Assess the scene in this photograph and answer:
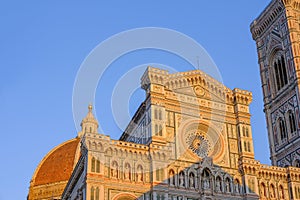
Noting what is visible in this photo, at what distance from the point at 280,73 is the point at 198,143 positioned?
556 inches

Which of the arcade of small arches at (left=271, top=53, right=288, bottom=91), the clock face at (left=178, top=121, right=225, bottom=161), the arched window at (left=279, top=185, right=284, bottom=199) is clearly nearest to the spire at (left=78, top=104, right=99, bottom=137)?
the arcade of small arches at (left=271, top=53, right=288, bottom=91)

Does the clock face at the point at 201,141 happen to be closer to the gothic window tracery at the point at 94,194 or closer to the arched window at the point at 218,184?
the arched window at the point at 218,184

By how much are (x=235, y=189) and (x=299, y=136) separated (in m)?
9.61

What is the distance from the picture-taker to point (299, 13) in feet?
140

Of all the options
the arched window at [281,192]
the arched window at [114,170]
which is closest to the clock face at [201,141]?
the arched window at [281,192]

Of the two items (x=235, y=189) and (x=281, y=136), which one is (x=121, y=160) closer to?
(x=235, y=189)

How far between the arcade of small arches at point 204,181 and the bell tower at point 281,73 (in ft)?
28.8

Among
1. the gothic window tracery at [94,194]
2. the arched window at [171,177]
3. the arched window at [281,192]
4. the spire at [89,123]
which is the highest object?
the spire at [89,123]

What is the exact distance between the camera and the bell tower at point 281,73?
38.7 meters

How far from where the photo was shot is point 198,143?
3219 cm

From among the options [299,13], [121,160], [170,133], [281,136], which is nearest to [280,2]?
[299,13]

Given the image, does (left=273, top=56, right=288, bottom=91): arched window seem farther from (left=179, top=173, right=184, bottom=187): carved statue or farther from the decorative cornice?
(left=179, top=173, right=184, bottom=187): carved statue

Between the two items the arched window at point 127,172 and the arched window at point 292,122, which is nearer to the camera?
the arched window at point 127,172

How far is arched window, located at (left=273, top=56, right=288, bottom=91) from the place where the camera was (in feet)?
136
